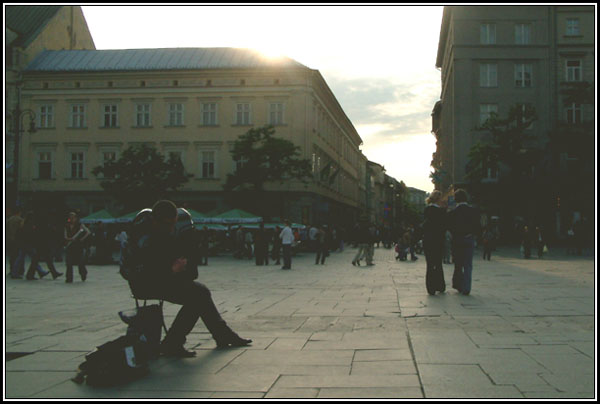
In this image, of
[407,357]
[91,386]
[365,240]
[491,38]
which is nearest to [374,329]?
[407,357]

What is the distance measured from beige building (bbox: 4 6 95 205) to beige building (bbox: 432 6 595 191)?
35.0 meters

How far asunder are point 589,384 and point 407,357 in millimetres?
1547

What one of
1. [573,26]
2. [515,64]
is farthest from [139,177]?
[573,26]

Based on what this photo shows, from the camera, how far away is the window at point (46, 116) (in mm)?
52250

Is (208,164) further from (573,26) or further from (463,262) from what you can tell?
(463,262)

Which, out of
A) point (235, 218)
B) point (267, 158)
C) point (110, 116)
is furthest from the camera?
point (110, 116)

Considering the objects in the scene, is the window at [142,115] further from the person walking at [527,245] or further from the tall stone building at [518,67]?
the person walking at [527,245]

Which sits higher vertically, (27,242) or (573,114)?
(573,114)

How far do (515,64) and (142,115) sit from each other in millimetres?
31227

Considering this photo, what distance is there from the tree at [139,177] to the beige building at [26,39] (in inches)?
401

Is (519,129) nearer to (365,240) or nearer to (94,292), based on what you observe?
(365,240)

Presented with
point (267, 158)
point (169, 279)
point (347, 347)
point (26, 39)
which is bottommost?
point (347, 347)

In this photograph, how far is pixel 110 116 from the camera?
52219 mm

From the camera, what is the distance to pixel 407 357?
219 inches
